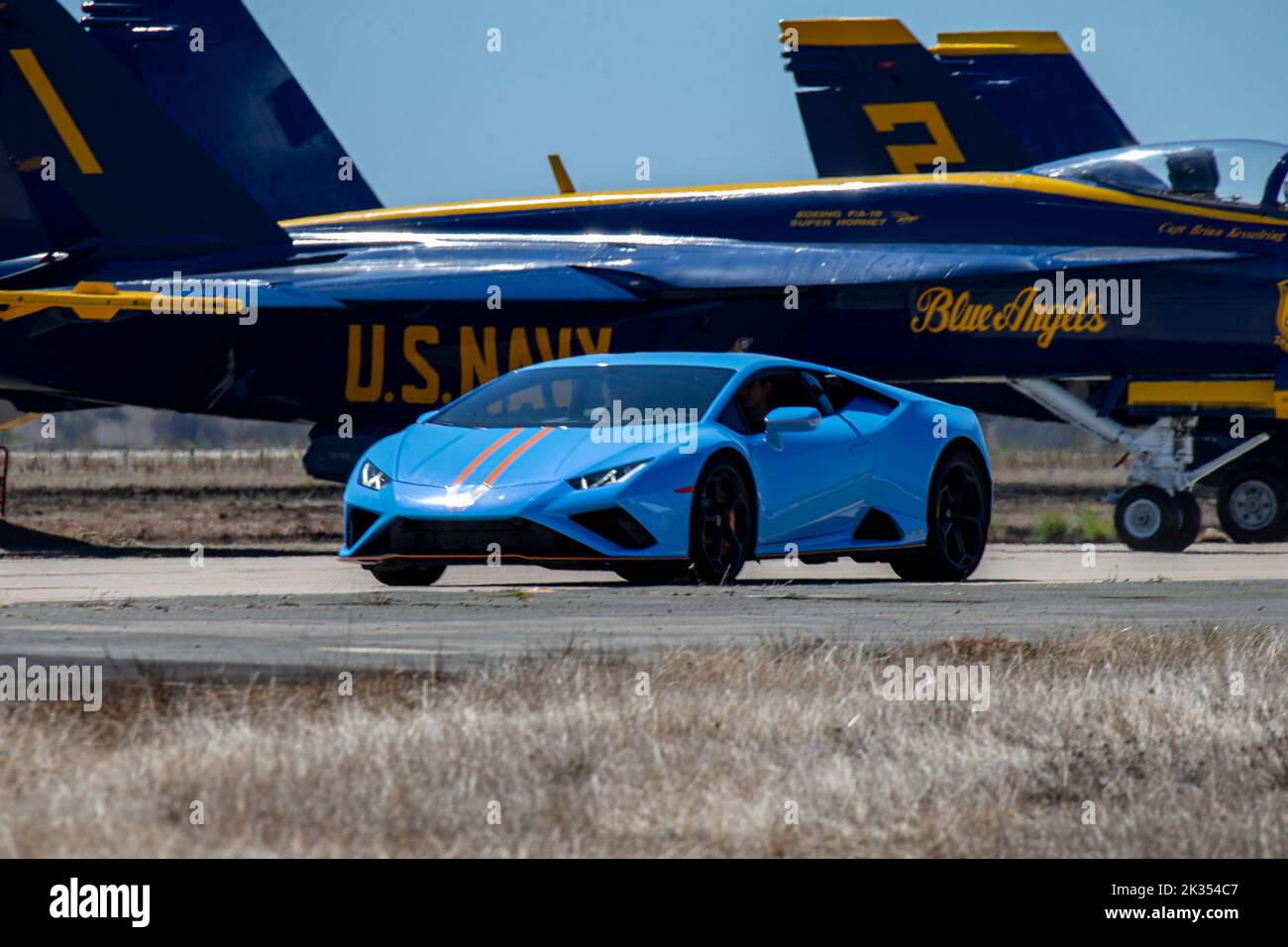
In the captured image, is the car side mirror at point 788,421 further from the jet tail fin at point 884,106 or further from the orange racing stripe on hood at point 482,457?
the jet tail fin at point 884,106

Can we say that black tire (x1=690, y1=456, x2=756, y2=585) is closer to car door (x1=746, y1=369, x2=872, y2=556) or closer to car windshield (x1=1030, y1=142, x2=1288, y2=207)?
car door (x1=746, y1=369, x2=872, y2=556)

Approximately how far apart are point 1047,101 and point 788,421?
2542 cm

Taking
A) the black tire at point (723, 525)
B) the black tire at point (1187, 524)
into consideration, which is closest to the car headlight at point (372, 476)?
the black tire at point (723, 525)

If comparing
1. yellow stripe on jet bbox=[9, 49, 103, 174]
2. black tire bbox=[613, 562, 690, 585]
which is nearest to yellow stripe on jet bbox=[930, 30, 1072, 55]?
yellow stripe on jet bbox=[9, 49, 103, 174]

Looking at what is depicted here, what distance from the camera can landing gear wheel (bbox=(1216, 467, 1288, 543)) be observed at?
814 inches

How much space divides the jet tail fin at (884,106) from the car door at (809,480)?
15296 millimetres

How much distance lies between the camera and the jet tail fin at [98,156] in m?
19.5

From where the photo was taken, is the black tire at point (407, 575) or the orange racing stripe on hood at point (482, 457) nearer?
the orange racing stripe on hood at point (482, 457)

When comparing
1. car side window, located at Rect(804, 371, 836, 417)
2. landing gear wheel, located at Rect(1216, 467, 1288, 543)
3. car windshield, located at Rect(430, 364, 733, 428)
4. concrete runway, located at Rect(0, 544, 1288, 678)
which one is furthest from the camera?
landing gear wheel, located at Rect(1216, 467, 1288, 543)

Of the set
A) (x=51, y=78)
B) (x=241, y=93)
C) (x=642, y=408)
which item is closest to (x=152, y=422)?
(x=241, y=93)

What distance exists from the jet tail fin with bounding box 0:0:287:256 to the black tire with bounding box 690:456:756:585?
455 inches

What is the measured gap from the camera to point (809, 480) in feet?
36.5

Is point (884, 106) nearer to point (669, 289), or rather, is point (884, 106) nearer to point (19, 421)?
point (669, 289)
